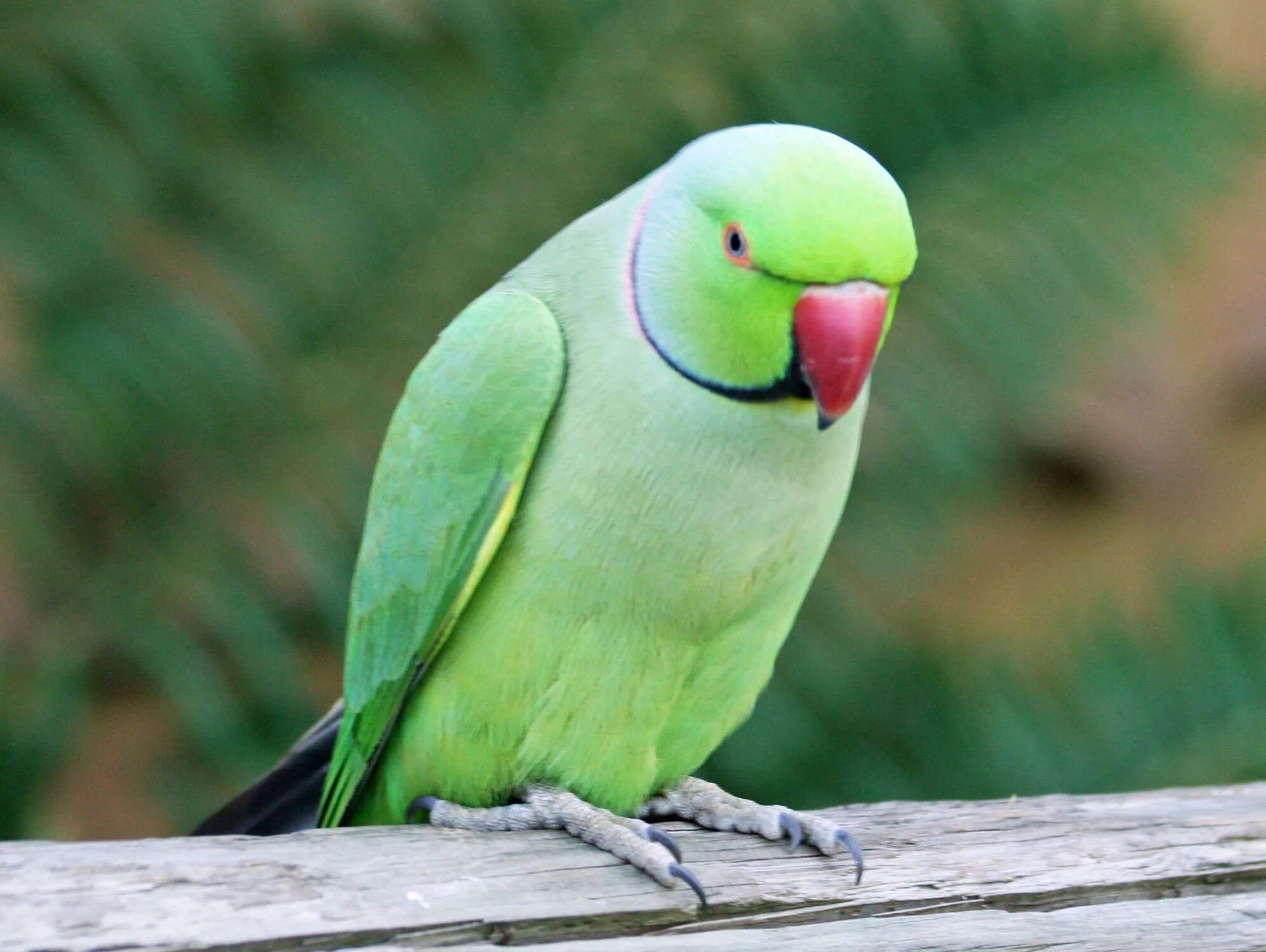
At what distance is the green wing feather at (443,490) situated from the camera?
1817 millimetres

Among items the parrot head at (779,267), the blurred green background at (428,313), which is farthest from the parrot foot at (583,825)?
the blurred green background at (428,313)

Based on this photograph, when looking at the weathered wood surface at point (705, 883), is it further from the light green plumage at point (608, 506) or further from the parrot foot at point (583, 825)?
the light green plumage at point (608, 506)

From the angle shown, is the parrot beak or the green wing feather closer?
the parrot beak

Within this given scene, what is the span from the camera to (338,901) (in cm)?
153

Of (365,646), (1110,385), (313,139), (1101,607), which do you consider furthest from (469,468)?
(1110,385)

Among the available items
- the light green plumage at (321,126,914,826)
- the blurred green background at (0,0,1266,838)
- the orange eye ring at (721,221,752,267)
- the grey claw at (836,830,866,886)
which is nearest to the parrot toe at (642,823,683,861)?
the light green plumage at (321,126,914,826)

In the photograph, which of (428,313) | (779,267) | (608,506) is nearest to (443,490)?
(608,506)

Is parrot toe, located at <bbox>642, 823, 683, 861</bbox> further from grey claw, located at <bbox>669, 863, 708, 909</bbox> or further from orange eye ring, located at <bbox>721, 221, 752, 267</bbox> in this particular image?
orange eye ring, located at <bbox>721, 221, 752, 267</bbox>

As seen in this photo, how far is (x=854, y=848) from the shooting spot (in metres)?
1.85

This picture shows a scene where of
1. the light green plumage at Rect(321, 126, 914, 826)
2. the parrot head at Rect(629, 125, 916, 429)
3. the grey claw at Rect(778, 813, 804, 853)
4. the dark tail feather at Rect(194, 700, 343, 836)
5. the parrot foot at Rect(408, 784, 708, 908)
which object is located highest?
the parrot head at Rect(629, 125, 916, 429)

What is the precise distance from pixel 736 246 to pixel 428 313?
158 centimetres

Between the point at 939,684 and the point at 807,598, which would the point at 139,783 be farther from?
the point at 939,684

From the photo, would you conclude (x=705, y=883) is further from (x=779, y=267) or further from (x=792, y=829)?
(x=779, y=267)

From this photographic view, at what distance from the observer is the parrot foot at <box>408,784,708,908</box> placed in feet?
5.63
